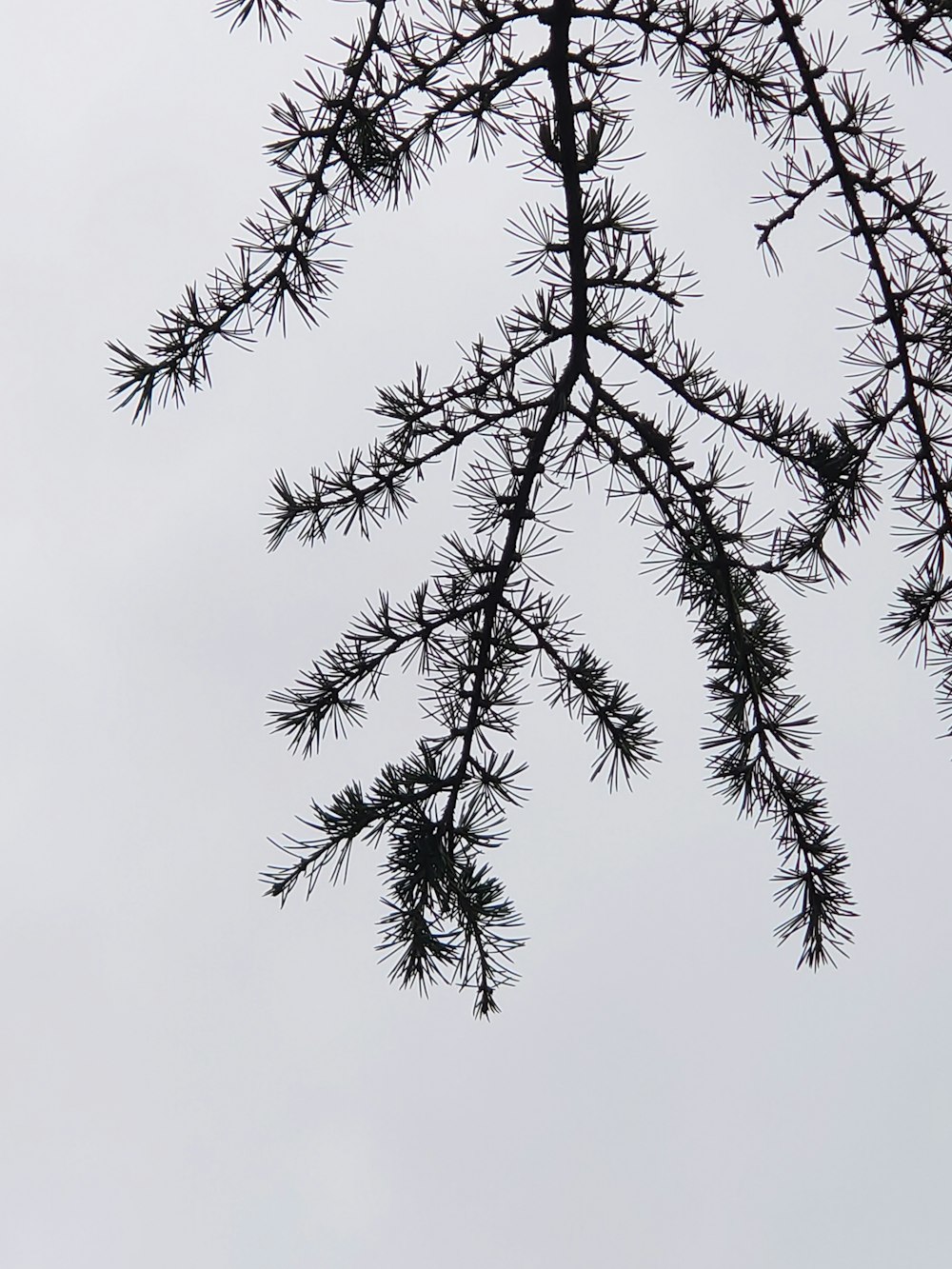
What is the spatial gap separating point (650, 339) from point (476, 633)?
1.20ft

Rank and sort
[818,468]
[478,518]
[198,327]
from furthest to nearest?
[478,518], [818,468], [198,327]

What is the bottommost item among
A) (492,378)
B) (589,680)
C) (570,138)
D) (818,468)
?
(589,680)

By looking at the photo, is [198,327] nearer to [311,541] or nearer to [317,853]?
[311,541]

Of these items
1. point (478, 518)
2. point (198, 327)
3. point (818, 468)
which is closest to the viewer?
point (198, 327)

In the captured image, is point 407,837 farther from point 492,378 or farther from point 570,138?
point 570,138

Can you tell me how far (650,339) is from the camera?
125cm

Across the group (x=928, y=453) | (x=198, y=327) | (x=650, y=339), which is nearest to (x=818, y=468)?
(x=928, y=453)

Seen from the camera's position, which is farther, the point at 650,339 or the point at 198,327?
the point at 650,339

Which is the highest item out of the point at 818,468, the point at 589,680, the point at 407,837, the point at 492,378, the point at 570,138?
the point at 570,138

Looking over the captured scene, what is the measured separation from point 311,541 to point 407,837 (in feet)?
1.24

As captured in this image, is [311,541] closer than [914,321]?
No

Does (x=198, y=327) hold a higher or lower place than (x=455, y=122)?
lower

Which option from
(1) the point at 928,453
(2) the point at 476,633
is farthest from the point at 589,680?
(1) the point at 928,453

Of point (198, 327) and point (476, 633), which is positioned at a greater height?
point (198, 327)
